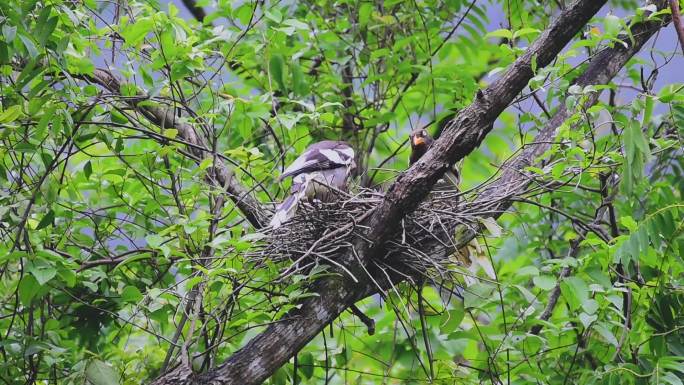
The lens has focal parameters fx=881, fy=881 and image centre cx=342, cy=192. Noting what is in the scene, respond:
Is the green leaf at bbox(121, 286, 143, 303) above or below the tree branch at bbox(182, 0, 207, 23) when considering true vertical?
below

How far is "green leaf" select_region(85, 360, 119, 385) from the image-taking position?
14.4ft

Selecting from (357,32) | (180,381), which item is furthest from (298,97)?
(180,381)

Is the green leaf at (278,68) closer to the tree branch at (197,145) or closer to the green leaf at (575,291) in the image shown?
the tree branch at (197,145)

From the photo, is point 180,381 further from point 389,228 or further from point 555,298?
point 555,298

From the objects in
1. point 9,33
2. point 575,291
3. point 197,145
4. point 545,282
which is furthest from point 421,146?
point 9,33

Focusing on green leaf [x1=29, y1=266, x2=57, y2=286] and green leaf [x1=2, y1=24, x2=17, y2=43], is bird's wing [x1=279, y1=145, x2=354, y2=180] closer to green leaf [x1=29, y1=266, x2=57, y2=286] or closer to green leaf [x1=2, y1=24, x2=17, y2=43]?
green leaf [x1=29, y1=266, x2=57, y2=286]

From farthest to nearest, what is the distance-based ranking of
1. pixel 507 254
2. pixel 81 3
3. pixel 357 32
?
pixel 507 254 < pixel 357 32 < pixel 81 3

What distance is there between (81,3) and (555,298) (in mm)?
3655

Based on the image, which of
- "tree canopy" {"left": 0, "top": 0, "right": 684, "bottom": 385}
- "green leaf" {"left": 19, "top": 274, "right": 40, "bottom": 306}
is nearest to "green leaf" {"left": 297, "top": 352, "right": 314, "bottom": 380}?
"tree canopy" {"left": 0, "top": 0, "right": 684, "bottom": 385}

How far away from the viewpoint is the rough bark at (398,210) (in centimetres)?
397

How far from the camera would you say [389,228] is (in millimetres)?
4297

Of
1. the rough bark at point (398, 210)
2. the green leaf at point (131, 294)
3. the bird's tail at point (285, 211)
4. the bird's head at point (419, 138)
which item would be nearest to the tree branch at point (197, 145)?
the bird's tail at point (285, 211)

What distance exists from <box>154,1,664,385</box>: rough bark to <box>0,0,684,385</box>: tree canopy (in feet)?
0.03

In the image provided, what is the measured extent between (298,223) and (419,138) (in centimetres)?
152
